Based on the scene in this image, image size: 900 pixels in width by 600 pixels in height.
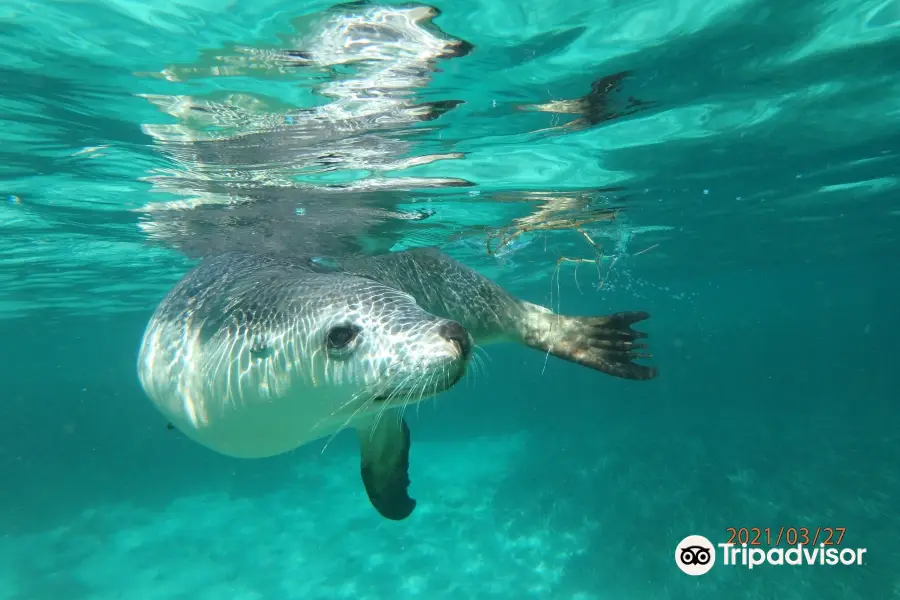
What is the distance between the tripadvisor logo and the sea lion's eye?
12382 mm

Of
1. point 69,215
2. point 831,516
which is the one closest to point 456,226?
point 69,215

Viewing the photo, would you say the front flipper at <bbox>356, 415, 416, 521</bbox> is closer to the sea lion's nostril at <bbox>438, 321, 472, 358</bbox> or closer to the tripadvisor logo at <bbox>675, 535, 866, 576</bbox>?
the sea lion's nostril at <bbox>438, 321, 472, 358</bbox>

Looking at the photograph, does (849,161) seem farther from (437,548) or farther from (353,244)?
(437,548)

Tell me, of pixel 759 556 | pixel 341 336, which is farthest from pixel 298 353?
pixel 759 556

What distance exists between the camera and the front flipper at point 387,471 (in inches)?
234

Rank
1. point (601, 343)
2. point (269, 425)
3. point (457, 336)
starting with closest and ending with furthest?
1. point (457, 336)
2. point (269, 425)
3. point (601, 343)

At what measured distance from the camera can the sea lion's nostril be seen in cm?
296

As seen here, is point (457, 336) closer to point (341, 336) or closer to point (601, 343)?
point (341, 336)
